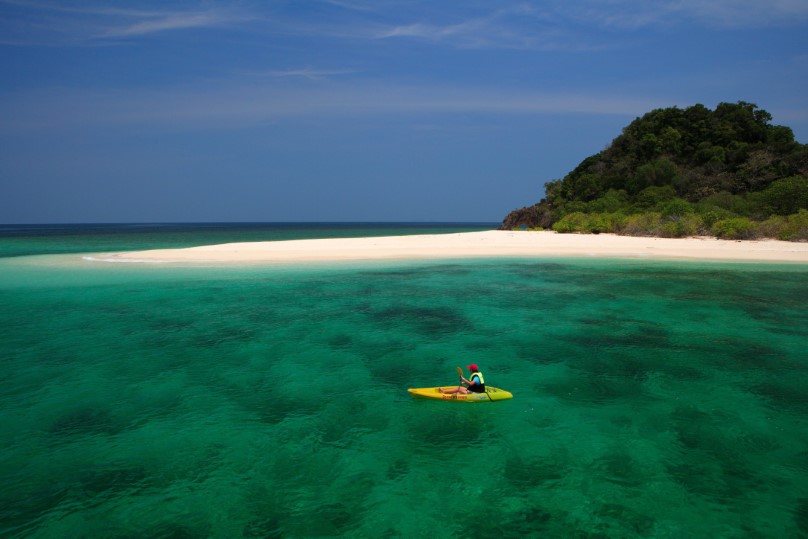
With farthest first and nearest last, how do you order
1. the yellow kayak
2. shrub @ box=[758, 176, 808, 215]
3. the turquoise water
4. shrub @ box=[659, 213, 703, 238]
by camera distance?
shrub @ box=[758, 176, 808, 215] < shrub @ box=[659, 213, 703, 238] < the yellow kayak < the turquoise water

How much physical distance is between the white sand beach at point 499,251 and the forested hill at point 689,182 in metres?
3.72

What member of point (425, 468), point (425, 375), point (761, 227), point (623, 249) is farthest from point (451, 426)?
point (761, 227)

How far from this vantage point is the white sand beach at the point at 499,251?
104ft

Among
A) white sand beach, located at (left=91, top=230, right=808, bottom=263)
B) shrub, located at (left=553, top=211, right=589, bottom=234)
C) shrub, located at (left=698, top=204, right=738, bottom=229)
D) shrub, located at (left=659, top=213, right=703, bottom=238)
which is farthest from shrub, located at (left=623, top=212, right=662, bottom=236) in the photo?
shrub, located at (left=553, top=211, right=589, bottom=234)

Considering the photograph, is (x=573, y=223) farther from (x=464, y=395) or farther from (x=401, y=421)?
(x=401, y=421)

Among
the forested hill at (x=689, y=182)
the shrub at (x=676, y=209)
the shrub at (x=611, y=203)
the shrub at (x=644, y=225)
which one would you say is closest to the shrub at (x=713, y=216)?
the forested hill at (x=689, y=182)

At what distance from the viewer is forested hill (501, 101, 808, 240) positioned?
1657 inches

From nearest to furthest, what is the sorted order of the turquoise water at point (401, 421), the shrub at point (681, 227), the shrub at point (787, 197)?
the turquoise water at point (401, 421) < the shrub at point (681, 227) < the shrub at point (787, 197)

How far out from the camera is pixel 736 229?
1500 inches

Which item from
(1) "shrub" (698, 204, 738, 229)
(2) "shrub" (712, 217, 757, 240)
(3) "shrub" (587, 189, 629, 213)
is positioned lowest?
(2) "shrub" (712, 217, 757, 240)

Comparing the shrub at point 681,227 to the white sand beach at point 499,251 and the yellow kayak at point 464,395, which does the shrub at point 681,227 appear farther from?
the yellow kayak at point 464,395

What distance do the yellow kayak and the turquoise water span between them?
17cm

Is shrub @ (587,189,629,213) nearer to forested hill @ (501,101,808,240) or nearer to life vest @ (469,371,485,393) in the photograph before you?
forested hill @ (501,101,808,240)

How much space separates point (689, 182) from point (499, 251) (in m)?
35.4
